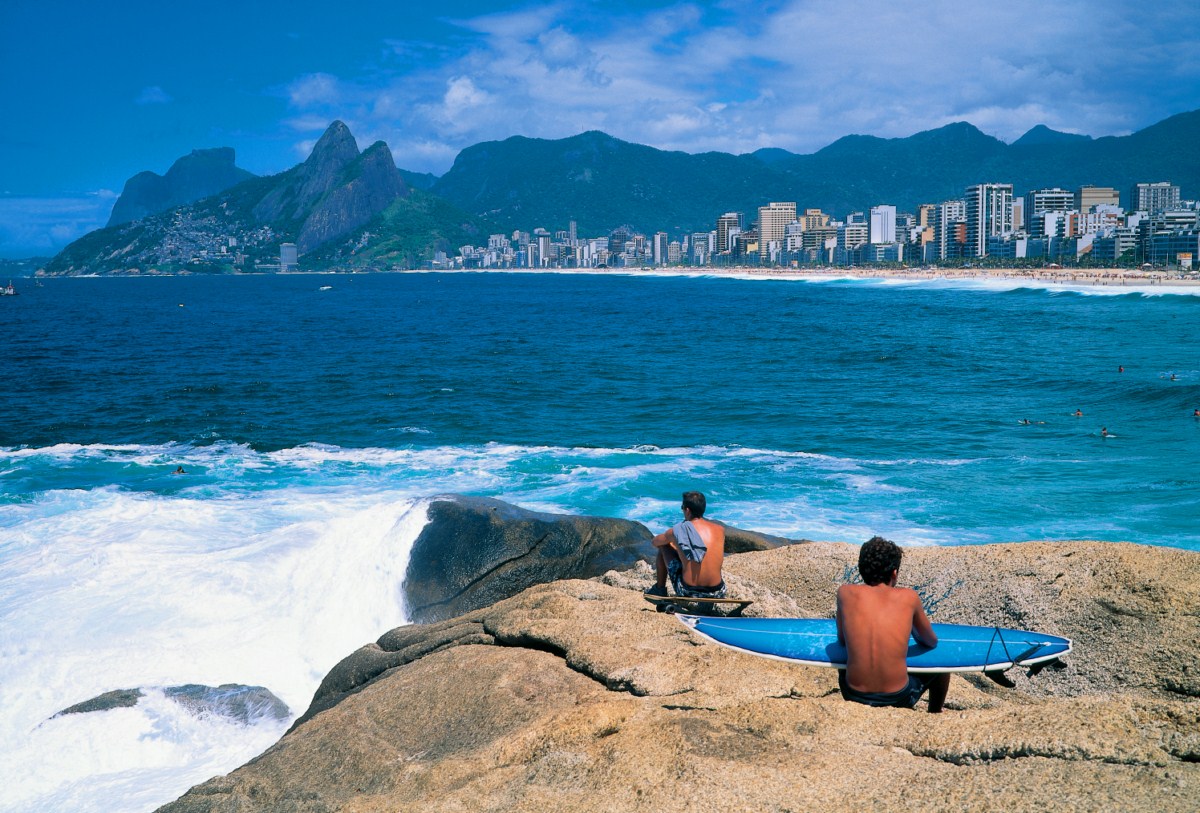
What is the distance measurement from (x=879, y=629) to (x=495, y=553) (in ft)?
24.8

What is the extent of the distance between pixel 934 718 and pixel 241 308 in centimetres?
10744

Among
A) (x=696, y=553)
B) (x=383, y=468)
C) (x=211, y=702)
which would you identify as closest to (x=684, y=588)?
(x=696, y=553)

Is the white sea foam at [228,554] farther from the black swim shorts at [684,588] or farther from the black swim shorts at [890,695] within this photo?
the black swim shorts at [890,695]

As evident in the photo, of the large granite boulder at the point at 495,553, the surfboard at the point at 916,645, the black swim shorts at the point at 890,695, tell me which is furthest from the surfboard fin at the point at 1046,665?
the large granite boulder at the point at 495,553

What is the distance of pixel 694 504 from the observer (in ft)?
25.5

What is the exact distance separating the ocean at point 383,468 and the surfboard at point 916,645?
568 centimetres

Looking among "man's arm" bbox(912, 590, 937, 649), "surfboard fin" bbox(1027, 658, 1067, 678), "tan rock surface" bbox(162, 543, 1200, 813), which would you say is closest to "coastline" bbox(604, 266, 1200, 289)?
"tan rock surface" bbox(162, 543, 1200, 813)

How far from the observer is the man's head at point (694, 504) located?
777 centimetres

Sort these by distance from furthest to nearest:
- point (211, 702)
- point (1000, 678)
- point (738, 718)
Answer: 1. point (211, 702)
2. point (1000, 678)
3. point (738, 718)

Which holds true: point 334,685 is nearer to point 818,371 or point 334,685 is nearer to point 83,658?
point 83,658

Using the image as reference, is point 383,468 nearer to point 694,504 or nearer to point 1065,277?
point 694,504

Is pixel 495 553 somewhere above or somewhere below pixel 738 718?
below

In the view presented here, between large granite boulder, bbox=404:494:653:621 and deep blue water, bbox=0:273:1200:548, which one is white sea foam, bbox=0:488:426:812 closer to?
large granite boulder, bbox=404:494:653:621

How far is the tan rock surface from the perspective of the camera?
424 cm
